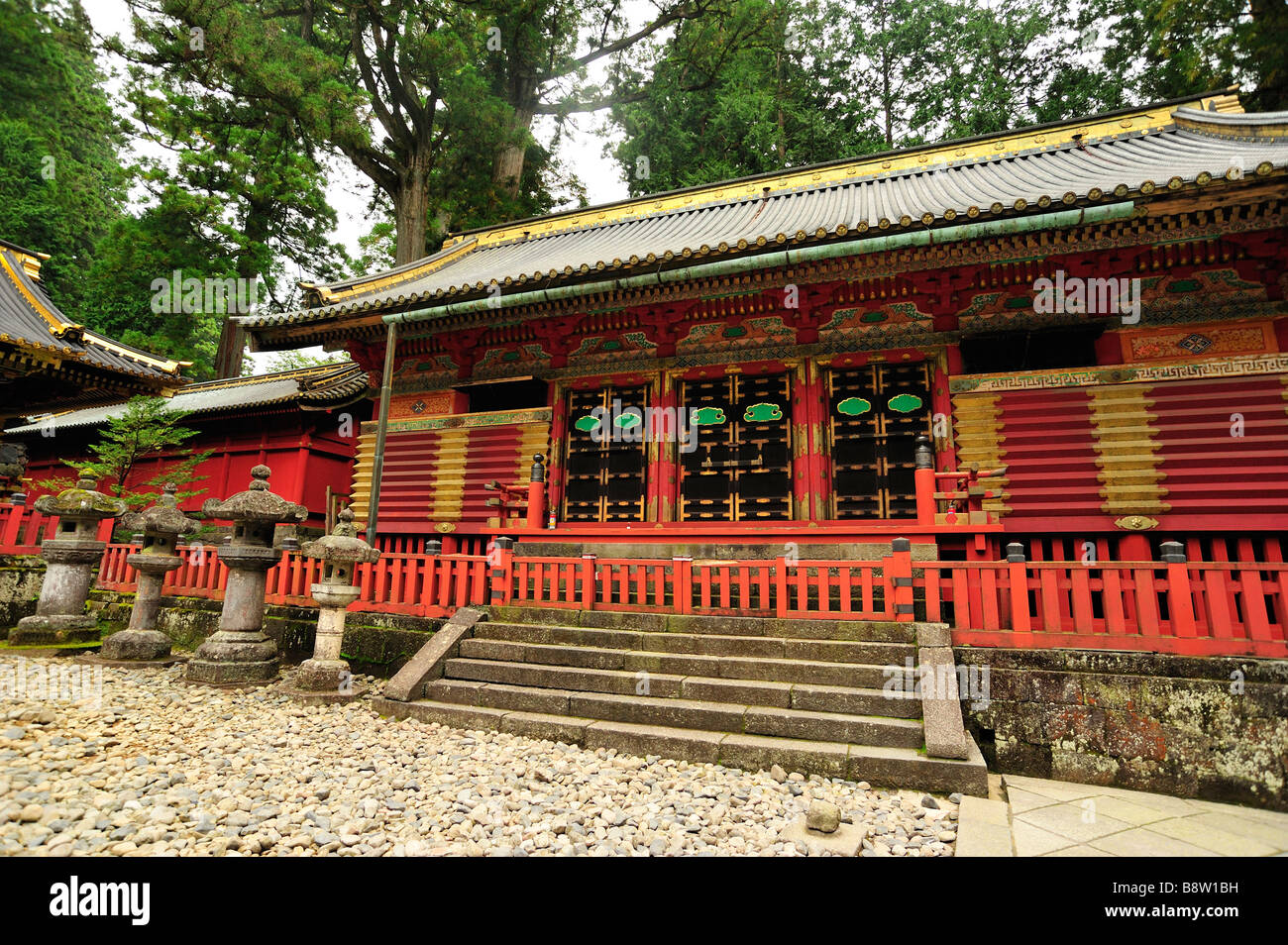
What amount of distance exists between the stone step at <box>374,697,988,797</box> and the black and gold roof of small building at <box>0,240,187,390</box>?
790 centimetres

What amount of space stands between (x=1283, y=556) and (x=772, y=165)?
713 inches

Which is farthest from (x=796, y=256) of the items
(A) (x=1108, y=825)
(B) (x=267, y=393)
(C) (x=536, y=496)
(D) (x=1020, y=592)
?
(B) (x=267, y=393)

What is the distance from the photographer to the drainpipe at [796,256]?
5.44 m

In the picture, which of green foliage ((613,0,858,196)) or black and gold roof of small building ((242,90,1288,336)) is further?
green foliage ((613,0,858,196))

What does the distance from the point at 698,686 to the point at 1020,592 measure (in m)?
2.74

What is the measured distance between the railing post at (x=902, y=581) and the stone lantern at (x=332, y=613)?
17.5ft

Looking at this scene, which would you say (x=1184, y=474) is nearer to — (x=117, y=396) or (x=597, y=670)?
(x=597, y=670)

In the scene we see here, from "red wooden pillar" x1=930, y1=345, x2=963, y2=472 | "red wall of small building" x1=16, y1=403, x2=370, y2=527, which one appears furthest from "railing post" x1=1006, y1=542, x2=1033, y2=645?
"red wall of small building" x1=16, y1=403, x2=370, y2=527

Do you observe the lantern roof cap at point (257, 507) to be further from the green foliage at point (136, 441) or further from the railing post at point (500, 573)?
the green foliage at point (136, 441)

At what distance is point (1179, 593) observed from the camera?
14.3 feet

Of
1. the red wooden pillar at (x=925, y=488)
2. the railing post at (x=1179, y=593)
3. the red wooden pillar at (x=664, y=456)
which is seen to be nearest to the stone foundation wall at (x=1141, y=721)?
the railing post at (x=1179, y=593)

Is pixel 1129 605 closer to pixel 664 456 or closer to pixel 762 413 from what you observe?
pixel 762 413

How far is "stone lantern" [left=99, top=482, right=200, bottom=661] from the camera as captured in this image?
692 cm

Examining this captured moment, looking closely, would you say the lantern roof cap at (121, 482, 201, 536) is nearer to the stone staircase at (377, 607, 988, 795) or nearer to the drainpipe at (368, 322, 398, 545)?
the drainpipe at (368, 322, 398, 545)
